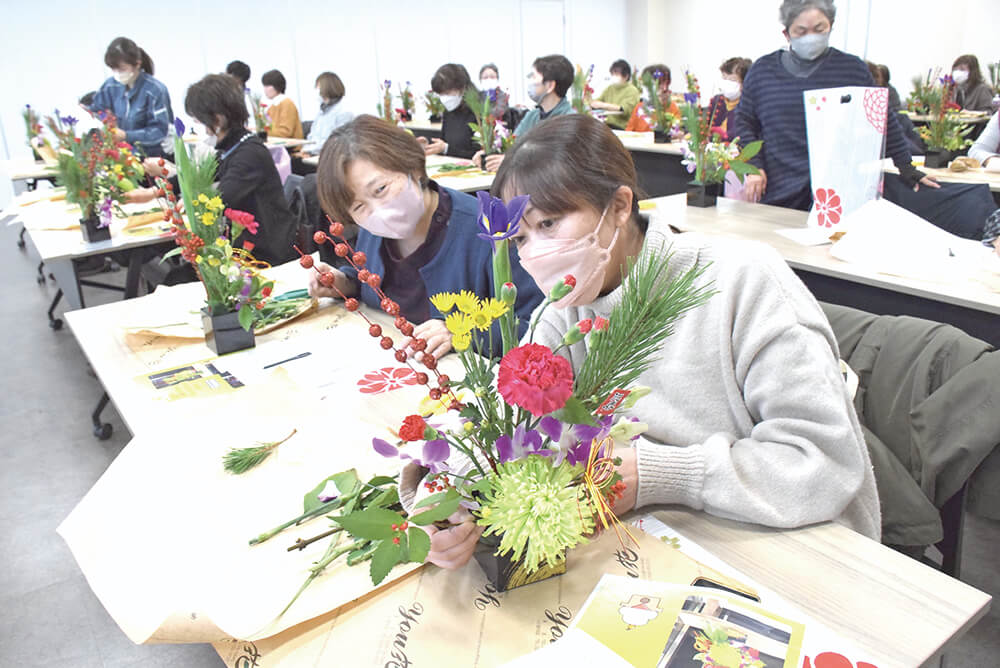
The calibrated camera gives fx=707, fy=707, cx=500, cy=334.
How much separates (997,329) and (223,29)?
963 cm

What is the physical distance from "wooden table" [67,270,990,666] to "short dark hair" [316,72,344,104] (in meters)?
6.08

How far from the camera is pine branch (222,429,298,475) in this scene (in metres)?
1.25

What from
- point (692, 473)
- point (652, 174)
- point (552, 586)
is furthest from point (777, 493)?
point (652, 174)

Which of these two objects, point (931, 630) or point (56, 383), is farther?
point (56, 383)

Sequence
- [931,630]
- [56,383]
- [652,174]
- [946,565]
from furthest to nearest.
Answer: [652,174], [56,383], [946,565], [931,630]

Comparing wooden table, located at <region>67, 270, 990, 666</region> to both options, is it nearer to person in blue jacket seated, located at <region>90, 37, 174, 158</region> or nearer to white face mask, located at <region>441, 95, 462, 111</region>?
person in blue jacket seated, located at <region>90, 37, 174, 158</region>

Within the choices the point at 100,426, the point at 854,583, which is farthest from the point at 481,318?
the point at 100,426

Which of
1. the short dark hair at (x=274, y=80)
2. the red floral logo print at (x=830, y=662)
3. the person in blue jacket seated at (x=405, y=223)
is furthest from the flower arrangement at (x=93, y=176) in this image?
the short dark hair at (x=274, y=80)

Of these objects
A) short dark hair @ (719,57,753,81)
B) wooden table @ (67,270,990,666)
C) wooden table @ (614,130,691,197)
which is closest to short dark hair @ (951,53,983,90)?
short dark hair @ (719,57,753,81)

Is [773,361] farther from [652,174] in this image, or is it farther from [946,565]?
[652,174]

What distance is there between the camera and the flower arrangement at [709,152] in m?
3.04

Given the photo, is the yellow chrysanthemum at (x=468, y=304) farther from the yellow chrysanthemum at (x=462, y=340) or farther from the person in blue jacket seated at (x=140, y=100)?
the person in blue jacket seated at (x=140, y=100)

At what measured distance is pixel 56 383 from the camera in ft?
12.1

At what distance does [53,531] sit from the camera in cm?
248
